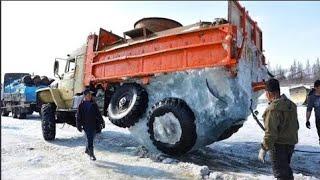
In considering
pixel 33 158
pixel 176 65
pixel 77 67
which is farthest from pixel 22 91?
pixel 176 65

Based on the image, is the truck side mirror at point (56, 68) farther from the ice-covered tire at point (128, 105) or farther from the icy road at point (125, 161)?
the ice-covered tire at point (128, 105)

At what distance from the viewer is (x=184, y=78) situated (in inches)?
325

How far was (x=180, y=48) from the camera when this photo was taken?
26.9 feet

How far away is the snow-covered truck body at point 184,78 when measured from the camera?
767 cm

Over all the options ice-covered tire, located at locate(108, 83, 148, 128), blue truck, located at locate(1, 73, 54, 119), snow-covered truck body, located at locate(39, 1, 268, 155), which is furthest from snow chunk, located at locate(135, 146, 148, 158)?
blue truck, located at locate(1, 73, 54, 119)

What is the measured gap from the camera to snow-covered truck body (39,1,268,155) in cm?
767

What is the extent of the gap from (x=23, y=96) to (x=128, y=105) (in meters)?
12.2

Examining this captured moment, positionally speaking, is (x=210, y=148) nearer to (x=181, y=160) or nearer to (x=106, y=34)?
(x=181, y=160)

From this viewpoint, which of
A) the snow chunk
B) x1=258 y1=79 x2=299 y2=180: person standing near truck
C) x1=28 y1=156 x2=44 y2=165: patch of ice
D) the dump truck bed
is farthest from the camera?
the snow chunk

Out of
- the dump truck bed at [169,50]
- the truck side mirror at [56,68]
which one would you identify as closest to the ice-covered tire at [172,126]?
the dump truck bed at [169,50]

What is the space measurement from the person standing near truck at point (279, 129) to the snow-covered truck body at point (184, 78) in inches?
92.5

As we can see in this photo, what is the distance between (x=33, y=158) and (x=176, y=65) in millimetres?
3521

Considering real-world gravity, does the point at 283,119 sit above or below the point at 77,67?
below

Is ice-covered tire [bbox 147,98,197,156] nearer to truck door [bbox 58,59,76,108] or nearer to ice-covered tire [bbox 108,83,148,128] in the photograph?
ice-covered tire [bbox 108,83,148,128]
